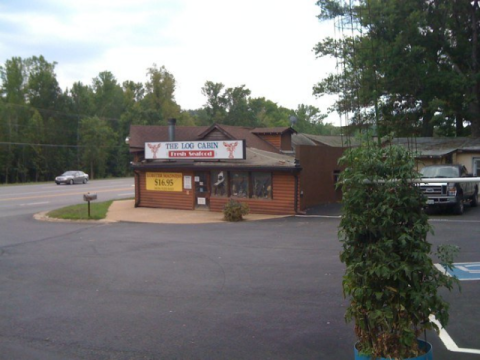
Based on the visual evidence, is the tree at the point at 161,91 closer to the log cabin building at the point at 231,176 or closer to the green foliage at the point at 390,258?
the log cabin building at the point at 231,176

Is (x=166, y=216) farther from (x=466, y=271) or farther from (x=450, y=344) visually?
(x=450, y=344)

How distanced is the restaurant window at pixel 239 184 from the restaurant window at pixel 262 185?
18.8 inches

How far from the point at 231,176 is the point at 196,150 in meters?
2.29

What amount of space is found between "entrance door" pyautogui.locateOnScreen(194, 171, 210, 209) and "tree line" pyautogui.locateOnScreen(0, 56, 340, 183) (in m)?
35.3

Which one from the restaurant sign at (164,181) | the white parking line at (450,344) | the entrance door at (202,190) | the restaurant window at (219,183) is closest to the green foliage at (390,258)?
the white parking line at (450,344)

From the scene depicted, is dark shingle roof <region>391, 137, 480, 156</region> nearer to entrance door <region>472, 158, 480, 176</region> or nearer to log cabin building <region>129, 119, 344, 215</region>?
entrance door <region>472, 158, 480, 176</region>

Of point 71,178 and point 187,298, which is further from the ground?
point 71,178

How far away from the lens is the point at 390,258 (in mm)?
4754

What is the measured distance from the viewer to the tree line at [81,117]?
6812cm

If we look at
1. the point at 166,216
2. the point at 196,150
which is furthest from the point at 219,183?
the point at 166,216

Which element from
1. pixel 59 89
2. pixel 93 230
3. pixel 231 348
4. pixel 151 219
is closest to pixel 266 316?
pixel 231 348

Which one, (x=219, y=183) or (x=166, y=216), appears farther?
(x=219, y=183)

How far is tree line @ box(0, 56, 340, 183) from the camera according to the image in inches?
2682

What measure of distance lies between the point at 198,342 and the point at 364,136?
3667 mm
